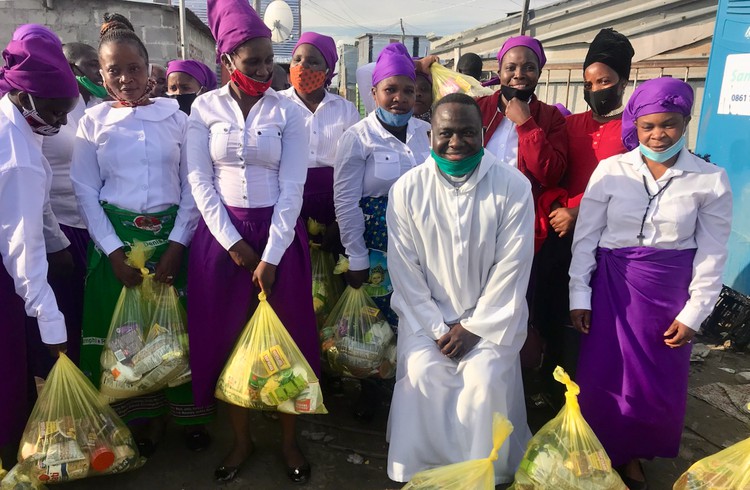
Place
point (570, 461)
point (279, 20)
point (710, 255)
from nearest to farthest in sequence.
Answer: point (570, 461)
point (710, 255)
point (279, 20)

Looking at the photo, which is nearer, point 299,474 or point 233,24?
point 233,24

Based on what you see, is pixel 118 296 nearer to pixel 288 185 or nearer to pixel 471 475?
pixel 288 185

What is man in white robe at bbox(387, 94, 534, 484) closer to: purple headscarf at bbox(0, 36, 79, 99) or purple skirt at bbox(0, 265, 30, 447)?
purple headscarf at bbox(0, 36, 79, 99)

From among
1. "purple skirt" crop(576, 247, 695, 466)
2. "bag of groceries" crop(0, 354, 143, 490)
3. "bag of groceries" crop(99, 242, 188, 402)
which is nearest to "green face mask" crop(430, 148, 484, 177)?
"purple skirt" crop(576, 247, 695, 466)

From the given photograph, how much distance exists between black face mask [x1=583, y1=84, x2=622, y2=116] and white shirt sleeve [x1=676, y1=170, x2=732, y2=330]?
75cm

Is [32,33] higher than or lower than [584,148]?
higher

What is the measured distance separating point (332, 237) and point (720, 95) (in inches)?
162

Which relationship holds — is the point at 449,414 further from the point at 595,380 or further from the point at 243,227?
the point at 243,227

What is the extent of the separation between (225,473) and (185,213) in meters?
1.37

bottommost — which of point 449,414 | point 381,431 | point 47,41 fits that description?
point 381,431

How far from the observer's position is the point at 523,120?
9.87 ft

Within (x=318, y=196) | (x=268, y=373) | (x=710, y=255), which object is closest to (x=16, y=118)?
(x=268, y=373)

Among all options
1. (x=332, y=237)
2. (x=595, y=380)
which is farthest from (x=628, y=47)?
(x=332, y=237)

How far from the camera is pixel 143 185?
2.76 m
